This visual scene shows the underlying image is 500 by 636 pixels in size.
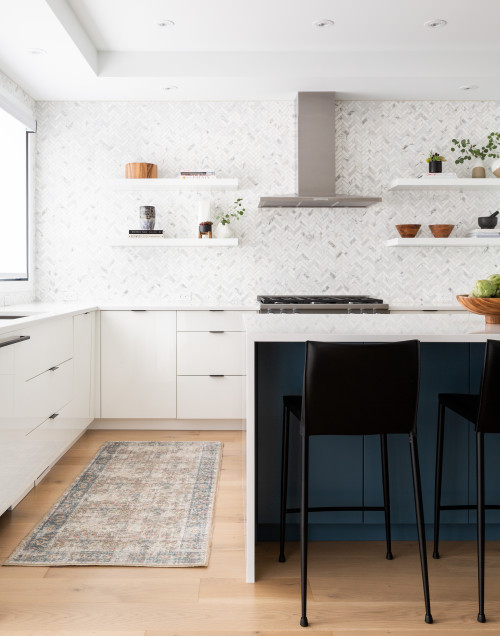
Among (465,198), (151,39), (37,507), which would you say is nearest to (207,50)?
(151,39)

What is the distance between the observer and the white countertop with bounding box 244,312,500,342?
6.31ft

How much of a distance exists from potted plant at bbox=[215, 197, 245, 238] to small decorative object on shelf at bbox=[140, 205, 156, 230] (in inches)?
20.2

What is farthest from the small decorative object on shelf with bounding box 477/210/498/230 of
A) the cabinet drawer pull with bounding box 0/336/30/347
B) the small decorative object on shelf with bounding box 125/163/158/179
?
the cabinet drawer pull with bounding box 0/336/30/347

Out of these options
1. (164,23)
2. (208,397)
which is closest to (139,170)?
(164,23)

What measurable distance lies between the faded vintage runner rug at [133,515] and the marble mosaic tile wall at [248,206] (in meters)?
1.64

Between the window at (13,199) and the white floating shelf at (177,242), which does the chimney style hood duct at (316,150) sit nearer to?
the white floating shelf at (177,242)

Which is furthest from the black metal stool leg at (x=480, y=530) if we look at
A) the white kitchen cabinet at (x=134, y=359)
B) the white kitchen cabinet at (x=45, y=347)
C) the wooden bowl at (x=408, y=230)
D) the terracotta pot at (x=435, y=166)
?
the terracotta pot at (x=435, y=166)

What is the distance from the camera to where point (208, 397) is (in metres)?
4.07

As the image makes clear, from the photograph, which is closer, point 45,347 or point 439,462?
point 439,462

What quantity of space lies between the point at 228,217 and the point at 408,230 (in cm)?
142

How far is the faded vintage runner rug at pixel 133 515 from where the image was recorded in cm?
220

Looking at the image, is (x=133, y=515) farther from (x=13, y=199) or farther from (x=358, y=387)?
(x=13, y=199)

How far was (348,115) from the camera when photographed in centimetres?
454

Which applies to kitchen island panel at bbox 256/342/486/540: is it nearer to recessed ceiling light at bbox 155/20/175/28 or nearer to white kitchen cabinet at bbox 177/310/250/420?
white kitchen cabinet at bbox 177/310/250/420
